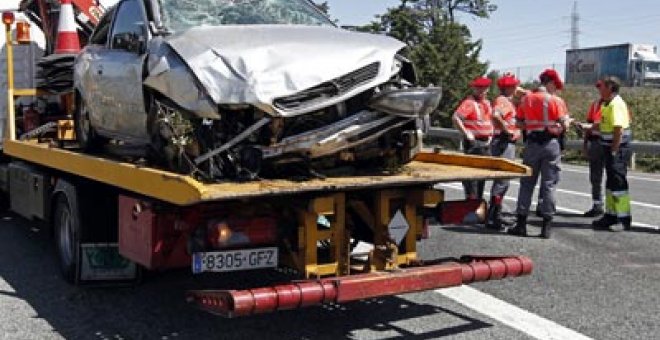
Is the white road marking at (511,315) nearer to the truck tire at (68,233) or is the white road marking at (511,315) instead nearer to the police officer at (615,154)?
the truck tire at (68,233)

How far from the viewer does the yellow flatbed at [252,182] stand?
4.86m

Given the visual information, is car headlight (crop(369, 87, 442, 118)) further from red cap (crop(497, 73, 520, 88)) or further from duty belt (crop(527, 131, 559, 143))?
red cap (crop(497, 73, 520, 88))

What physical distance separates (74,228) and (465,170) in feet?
10.6

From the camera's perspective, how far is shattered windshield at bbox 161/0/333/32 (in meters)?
6.56

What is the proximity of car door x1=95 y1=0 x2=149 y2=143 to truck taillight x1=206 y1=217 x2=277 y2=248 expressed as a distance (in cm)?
144

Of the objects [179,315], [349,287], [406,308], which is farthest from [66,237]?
[349,287]

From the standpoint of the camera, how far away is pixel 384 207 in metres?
5.71

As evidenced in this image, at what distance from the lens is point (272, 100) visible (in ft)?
17.3

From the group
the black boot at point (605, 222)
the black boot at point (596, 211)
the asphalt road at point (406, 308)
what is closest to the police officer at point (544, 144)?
the asphalt road at point (406, 308)

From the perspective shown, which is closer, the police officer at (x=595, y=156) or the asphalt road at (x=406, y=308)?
the asphalt road at (x=406, y=308)

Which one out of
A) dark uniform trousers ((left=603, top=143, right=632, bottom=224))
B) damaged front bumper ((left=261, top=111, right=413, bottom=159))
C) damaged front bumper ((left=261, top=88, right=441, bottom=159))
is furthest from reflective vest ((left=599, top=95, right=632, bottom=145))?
damaged front bumper ((left=261, top=111, right=413, bottom=159))

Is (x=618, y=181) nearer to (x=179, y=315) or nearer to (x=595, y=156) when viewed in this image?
(x=595, y=156)

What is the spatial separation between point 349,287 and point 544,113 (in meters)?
5.03

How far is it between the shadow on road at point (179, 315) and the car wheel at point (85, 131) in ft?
3.95
